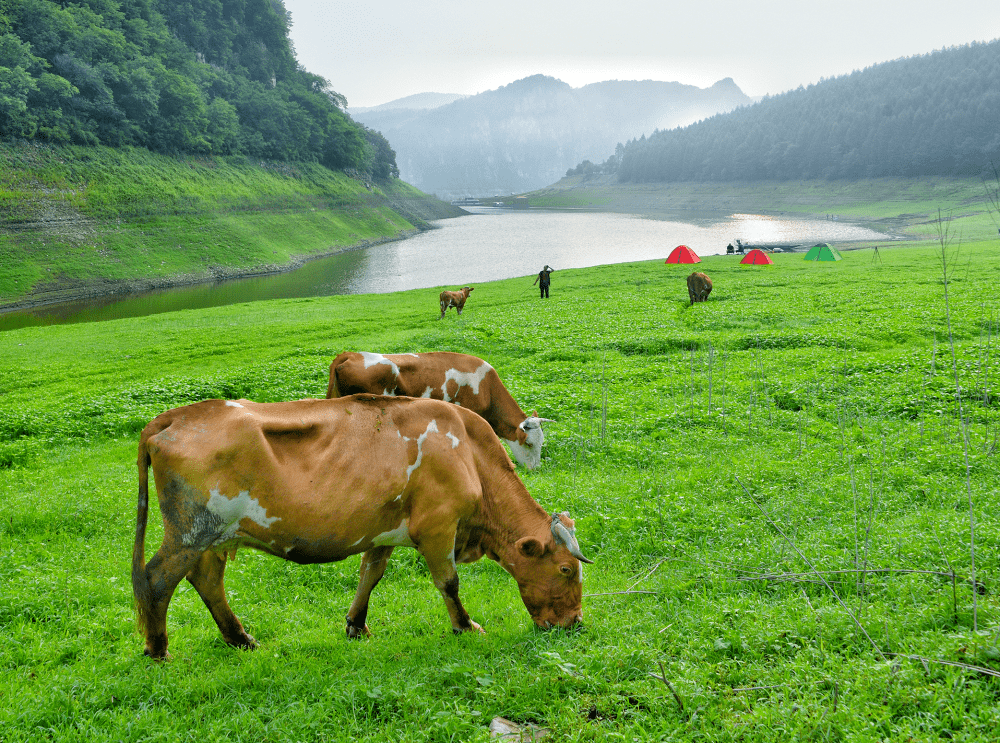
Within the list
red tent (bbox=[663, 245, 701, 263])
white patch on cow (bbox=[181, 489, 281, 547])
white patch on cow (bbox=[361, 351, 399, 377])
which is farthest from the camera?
red tent (bbox=[663, 245, 701, 263])

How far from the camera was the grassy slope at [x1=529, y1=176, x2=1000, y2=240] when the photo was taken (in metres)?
82.9

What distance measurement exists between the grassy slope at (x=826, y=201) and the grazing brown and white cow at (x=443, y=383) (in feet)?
200

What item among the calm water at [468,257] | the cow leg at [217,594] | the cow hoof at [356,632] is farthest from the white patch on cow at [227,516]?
the calm water at [468,257]

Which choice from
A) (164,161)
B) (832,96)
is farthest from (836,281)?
(832,96)

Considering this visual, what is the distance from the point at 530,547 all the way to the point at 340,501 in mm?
2019

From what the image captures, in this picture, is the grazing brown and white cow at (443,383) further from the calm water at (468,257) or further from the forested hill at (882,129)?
the forested hill at (882,129)

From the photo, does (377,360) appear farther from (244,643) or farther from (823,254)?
(823,254)

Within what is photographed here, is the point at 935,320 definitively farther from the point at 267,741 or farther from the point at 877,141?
the point at 877,141

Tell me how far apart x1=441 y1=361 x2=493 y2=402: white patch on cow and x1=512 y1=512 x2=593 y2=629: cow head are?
5.95m

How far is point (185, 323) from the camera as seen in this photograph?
113 ft

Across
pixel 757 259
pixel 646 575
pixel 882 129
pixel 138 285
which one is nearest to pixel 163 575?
pixel 646 575

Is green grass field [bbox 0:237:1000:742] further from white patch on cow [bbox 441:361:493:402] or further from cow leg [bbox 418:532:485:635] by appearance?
white patch on cow [bbox 441:361:493:402]

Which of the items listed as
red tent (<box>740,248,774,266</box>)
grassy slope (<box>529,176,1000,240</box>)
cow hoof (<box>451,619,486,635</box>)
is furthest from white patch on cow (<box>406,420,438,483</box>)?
grassy slope (<box>529,176,1000,240</box>)

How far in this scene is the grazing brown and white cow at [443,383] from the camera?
465 inches
